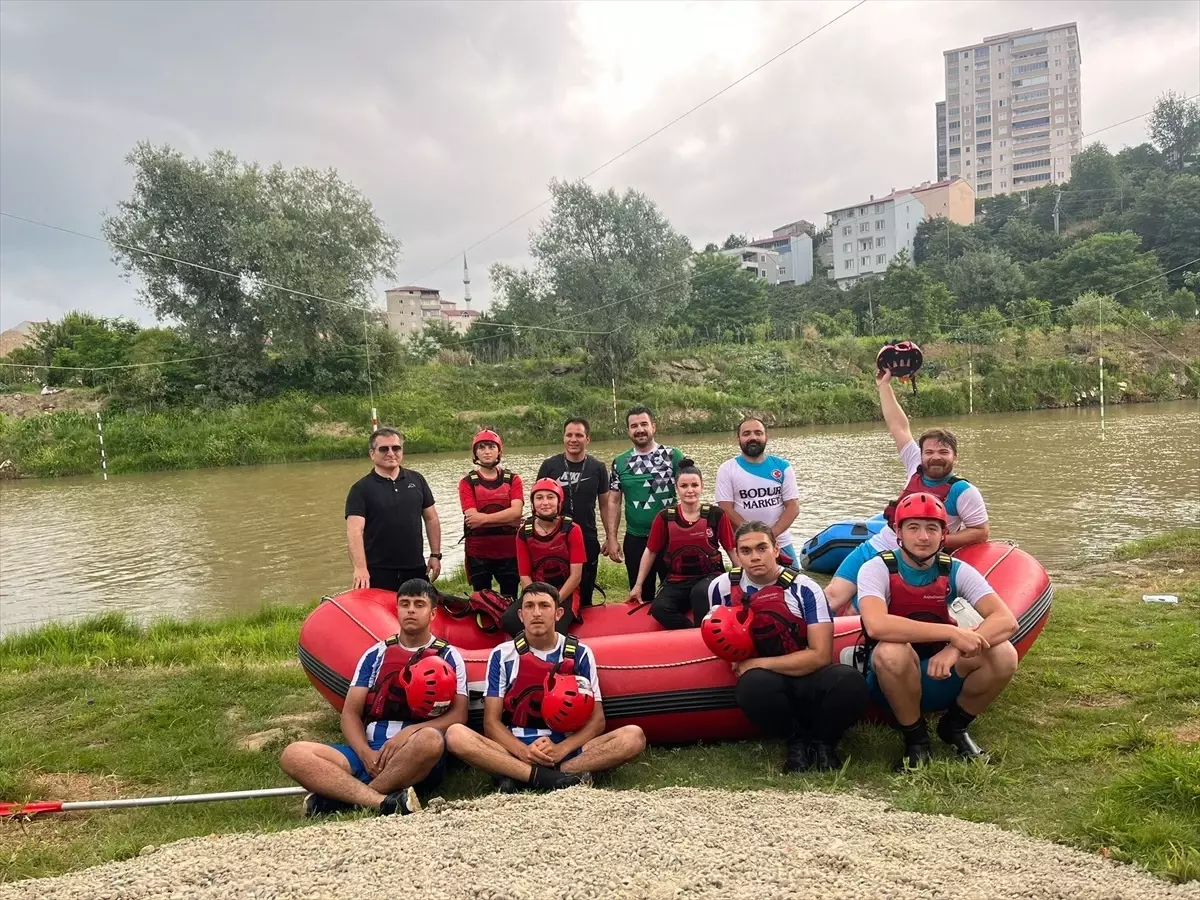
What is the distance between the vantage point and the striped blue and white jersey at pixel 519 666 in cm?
340

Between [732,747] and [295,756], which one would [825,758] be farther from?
[295,756]

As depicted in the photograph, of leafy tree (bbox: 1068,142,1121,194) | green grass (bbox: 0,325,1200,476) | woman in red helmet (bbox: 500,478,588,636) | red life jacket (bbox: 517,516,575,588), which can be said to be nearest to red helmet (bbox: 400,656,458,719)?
woman in red helmet (bbox: 500,478,588,636)

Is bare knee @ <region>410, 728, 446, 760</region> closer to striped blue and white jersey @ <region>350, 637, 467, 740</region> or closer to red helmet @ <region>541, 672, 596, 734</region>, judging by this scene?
striped blue and white jersey @ <region>350, 637, 467, 740</region>

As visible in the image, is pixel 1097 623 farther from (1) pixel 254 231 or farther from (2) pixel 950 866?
(1) pixel 254 231

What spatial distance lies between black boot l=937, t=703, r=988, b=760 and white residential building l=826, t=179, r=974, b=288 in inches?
2216

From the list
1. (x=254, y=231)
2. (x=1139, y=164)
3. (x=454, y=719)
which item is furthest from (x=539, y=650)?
(x=1139, y=164)

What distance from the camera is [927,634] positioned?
3182 mm

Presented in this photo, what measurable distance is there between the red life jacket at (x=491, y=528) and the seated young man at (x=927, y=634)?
89.1 inches

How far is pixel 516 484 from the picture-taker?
A: 4938mm

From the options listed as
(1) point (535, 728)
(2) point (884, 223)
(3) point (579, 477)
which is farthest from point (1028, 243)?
(1) point (535, 728)

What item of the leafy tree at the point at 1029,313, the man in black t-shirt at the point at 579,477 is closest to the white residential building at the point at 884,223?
the leafy tree at the point at 1029,313

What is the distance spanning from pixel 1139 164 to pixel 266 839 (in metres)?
73.0

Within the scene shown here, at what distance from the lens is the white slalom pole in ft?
10.6

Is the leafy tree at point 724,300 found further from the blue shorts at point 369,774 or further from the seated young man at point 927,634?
the blue shorts at point 369,774
